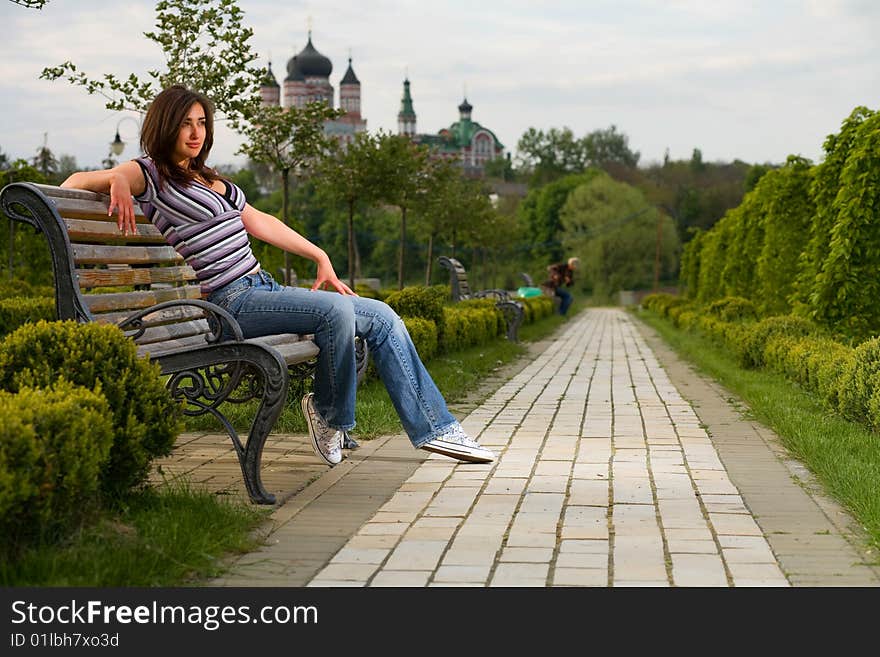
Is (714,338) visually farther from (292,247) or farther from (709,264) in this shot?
(292,247)

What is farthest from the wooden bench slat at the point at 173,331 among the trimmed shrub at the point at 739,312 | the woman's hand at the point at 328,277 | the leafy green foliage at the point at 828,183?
the trimmed shrub at the point at 739,312

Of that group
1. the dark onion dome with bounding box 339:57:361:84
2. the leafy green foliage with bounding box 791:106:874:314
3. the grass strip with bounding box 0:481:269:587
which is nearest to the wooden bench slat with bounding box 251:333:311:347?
the grass strip with bounding box 0:481:269:587

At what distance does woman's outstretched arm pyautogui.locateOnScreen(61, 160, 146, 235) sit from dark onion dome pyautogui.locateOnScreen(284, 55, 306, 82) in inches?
3960

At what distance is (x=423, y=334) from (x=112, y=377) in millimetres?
5583

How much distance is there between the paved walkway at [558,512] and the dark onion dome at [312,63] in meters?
93.7

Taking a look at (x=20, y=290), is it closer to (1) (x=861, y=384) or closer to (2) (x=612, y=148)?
(1) (x=861, y=384)

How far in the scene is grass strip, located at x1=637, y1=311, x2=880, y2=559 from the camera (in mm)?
4227

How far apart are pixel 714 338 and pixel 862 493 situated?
34.9 ft

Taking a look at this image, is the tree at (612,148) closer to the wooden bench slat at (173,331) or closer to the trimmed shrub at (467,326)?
the trimmed shrub at (467,326)

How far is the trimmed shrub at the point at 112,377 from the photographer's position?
143 inches

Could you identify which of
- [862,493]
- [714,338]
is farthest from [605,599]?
[714,338]

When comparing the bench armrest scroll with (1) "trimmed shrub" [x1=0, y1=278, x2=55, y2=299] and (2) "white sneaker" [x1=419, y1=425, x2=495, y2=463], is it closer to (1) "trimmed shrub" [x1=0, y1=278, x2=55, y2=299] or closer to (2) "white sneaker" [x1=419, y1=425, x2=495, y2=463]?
(2) "white sneaker" [x1=419, y1=425, x2=495, y2=463]

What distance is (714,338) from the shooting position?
14.7m

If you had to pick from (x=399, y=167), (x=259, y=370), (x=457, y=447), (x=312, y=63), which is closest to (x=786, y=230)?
(x=399, y=167)
